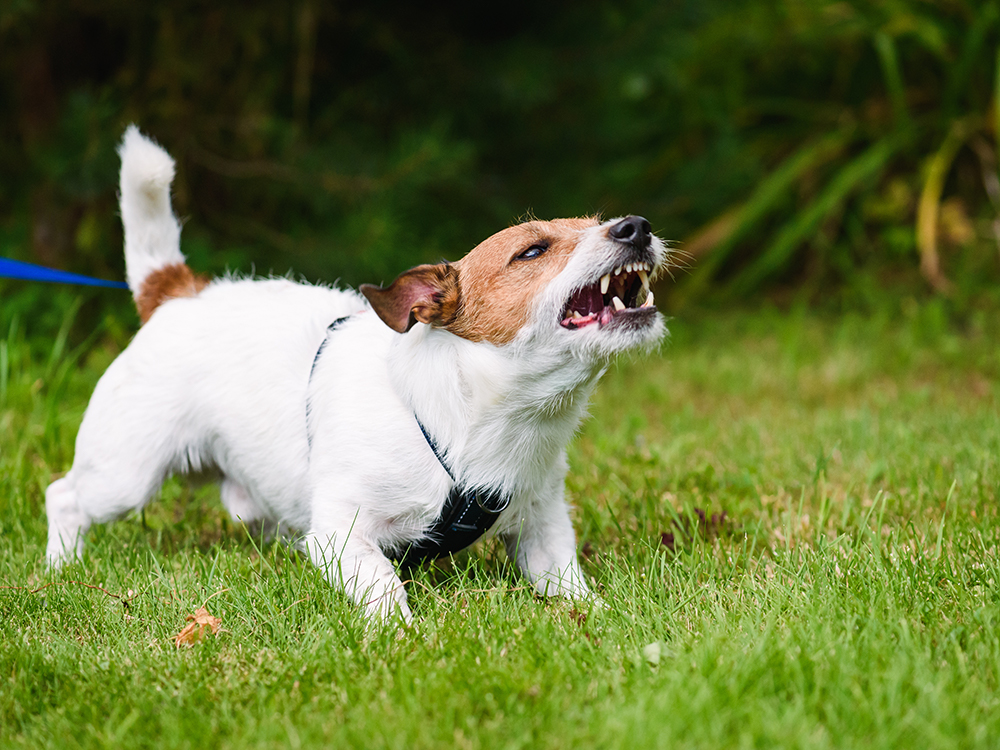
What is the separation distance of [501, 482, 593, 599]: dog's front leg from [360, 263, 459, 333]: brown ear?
0.62 metres

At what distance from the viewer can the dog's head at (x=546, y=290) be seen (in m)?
2.47

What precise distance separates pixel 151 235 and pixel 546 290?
1.59 m

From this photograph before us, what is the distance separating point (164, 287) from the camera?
3311 millimetres

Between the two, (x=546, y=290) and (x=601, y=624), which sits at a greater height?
(x=546, y=290)

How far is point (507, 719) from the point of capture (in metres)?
1.85

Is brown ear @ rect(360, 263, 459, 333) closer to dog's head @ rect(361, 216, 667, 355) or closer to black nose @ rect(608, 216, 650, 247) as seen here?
dog's head @ rect(361, 216, 667, 355)

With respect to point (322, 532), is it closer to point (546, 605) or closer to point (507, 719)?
point (546, 605)

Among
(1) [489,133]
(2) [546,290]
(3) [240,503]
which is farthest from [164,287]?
(1) [489,133]

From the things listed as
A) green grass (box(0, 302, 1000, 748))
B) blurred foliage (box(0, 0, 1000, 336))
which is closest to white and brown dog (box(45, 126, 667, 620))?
green grass (box(0, 302, 1000, 748))

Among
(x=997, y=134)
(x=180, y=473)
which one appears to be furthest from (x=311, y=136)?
(x=997, y=134)

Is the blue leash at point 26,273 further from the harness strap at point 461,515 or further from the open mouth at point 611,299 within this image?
the open mouth at point 611,299

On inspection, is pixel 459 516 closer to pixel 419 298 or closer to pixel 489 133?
pixel 419 298

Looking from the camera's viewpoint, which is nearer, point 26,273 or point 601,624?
point 601,624

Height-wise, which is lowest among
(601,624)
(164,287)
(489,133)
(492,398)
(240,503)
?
(601,624)
